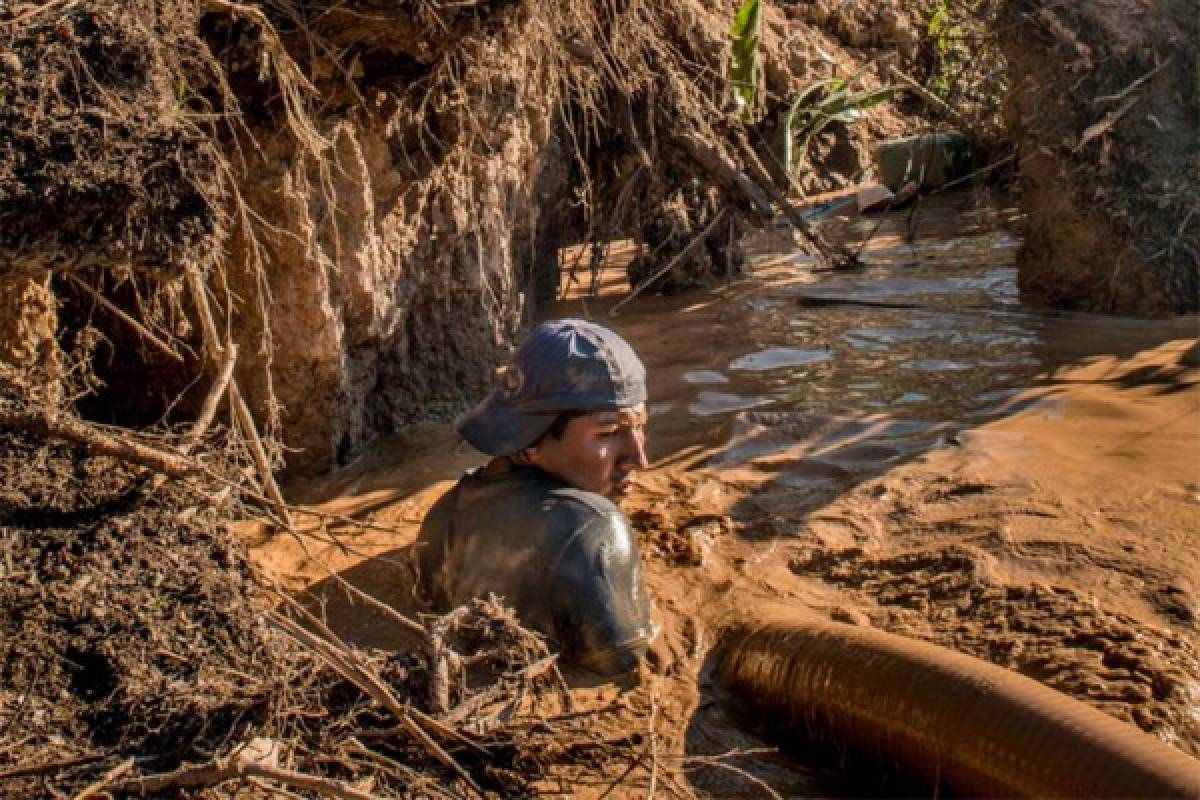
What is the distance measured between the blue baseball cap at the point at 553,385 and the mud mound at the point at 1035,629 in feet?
2.70

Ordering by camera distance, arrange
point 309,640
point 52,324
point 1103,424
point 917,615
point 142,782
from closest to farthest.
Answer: point 142,782
point 309,640
point 917,615
point 52,324
point 1103,424

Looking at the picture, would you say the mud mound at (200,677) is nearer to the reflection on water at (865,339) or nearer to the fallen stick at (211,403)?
the fallen stick at (211,403)

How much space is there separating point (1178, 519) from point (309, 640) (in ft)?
8.42

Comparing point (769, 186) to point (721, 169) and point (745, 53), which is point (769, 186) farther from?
point (745, 53)

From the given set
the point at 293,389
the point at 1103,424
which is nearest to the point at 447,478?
the point at 293,389

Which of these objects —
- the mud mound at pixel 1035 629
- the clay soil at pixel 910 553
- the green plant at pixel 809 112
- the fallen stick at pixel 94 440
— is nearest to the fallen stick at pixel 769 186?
the green plant at pixel 809 112

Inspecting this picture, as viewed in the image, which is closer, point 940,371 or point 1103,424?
point 1103,424

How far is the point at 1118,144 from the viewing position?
677cm

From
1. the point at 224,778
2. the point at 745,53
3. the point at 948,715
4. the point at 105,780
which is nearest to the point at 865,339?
the point at 745,53

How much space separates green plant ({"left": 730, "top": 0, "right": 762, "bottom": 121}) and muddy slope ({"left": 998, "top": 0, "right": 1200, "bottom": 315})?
4.56 ft

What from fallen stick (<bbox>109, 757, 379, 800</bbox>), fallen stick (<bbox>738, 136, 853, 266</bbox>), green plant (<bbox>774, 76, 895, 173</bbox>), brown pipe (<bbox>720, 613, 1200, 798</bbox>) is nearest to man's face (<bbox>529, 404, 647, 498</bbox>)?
brown pipe (<bbox>720, 613, 1200, 798</bbox>)

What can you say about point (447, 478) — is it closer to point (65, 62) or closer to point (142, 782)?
point (65, 62)

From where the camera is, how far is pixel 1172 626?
136 inches

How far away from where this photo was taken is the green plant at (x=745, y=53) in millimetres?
7574
